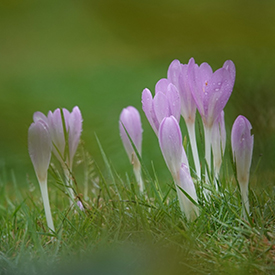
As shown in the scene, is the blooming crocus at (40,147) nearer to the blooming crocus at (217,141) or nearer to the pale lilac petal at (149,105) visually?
the pale lilac petal at (149,105)

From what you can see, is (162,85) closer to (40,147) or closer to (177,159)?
(177,159)

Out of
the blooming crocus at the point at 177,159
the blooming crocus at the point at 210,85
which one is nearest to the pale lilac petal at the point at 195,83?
the blooming crocus at the point at 210,85

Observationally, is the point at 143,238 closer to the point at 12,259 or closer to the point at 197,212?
the point at 197,212

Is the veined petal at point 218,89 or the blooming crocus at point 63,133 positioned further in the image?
the blooming crocus at point 63,133

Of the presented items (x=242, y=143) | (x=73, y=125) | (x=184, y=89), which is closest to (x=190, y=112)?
(x=184, y=89)

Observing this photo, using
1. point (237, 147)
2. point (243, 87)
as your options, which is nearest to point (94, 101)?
point (243, 87)

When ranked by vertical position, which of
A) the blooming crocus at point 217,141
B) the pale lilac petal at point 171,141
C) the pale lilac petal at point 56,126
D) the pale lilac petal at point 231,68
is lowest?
the blooming crocus at point 217,141

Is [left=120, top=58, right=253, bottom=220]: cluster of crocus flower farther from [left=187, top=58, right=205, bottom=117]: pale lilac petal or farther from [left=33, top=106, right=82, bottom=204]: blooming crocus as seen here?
[left=33, top=106, right=82, bottom=204]: blooming crocus
